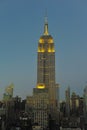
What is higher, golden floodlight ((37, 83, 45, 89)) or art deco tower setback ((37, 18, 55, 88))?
art deco tower setback ((37, 18, 55, 88))

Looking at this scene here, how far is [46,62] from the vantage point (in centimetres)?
5025

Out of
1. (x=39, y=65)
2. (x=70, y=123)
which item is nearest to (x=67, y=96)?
(x=39, y=65)

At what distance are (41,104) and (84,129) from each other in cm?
842

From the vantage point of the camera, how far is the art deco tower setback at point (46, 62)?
4916 centimetres

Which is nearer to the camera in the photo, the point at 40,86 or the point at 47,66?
the point at 40,86

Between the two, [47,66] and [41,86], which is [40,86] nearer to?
[41,86]

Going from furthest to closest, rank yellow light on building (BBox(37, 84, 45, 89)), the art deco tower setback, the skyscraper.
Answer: the art deco tower setback < yellow light on building (BBox(37, 84, 45, 89)) < the skyscraper

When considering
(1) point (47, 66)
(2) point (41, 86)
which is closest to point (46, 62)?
(1) point (47, 66)

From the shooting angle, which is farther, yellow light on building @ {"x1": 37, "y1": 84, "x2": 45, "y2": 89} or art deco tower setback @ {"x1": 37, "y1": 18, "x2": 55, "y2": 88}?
art deco tower setback @ {"x1": 37, "y1": 18, "x2": 55, "y2": 88}

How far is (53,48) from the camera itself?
5212cm

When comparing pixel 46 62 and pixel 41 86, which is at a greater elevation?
pixel 46 62

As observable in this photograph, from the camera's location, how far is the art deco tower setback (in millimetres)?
49156

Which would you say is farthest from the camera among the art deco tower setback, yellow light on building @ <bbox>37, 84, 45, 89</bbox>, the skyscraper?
the art deco tower setback

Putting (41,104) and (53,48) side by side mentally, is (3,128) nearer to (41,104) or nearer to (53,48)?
(41,104)
